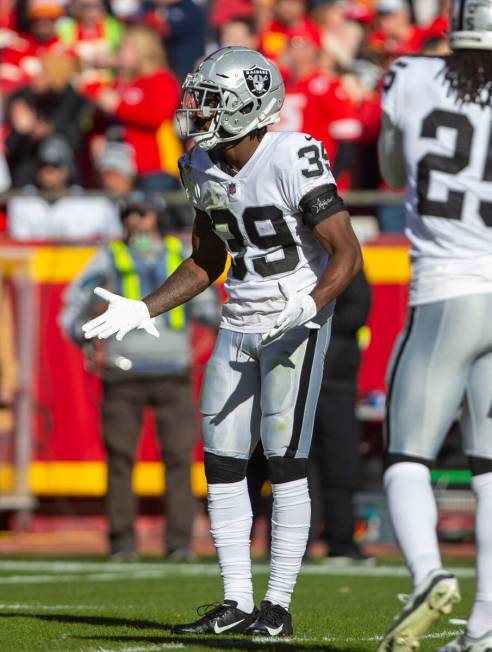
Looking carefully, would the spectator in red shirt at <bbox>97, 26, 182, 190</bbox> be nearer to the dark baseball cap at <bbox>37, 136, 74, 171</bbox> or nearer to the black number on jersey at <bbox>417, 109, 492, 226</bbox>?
the dark baseball cap at <bbox>37, 136, 74, 171</bbox>

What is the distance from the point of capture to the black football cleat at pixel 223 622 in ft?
16.2

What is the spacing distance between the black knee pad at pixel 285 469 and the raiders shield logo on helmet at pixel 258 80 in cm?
122

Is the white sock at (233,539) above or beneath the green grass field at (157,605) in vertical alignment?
above

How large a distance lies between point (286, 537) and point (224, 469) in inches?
12.1

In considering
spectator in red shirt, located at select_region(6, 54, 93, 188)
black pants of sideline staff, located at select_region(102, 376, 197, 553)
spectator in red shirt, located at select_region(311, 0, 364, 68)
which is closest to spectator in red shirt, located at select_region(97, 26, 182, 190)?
spectator in red shirt, located at select_region(6, 54, 93, 188)

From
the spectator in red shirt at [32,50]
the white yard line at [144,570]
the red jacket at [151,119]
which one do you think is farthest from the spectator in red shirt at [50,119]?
the white yard line at [144,570]

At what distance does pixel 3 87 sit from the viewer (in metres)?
13.4

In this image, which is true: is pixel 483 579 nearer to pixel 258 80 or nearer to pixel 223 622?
pixel 223 622

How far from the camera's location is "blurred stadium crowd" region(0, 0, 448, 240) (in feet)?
36.6

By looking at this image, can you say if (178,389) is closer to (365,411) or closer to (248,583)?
(365,411)

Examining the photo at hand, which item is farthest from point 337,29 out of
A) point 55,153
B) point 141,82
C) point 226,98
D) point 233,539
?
point 233,539

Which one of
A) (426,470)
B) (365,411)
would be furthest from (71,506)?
(426,470)

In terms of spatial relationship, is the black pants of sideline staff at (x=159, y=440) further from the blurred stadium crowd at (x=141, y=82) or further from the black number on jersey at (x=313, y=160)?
the black number on jersey at (x=313, y=160)

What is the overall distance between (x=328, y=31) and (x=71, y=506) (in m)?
4.60
